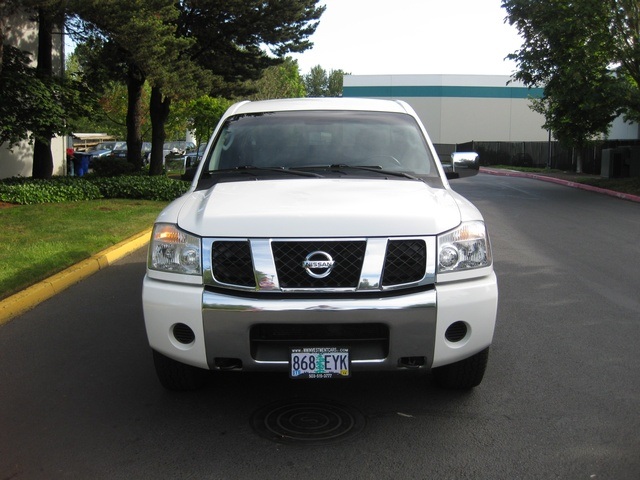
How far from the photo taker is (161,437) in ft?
12.8

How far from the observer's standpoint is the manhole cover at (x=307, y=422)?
152 inches

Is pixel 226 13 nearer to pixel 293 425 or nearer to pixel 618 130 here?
pixel 293 425

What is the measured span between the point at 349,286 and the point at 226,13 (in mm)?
21411

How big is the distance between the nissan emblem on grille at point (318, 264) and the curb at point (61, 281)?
3926 millimetres

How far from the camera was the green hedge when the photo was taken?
50.7ft

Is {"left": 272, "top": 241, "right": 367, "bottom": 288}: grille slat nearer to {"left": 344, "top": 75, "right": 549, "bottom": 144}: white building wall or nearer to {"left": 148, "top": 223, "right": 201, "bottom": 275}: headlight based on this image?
{"left": 148, "top": 223, "right": 201, "bottom": 275}: headlight

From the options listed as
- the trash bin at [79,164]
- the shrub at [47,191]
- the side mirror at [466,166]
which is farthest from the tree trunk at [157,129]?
the side mirror at [466,166]

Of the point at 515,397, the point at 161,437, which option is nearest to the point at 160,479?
the point at 161,437

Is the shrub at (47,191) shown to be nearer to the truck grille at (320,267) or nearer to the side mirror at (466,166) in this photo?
the side mirror at (466,166)

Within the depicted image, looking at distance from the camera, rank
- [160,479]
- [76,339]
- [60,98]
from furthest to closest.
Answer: [60,98] < [76,339] < [160,479]

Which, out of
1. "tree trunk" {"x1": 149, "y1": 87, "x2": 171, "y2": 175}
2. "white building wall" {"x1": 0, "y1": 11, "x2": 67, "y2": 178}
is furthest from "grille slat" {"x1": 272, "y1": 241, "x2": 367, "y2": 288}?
"tree trunk" {"x1": 149, "y1": 87, "x2": 171, "y2": 175}

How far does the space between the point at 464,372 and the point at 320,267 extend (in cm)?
128

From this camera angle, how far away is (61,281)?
309 inches

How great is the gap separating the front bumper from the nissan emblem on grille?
0.15 m
